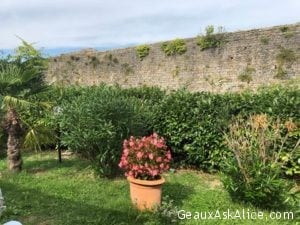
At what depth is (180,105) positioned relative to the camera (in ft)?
24.9

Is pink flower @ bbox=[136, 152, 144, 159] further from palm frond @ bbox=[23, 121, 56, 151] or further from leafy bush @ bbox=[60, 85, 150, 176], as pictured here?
palm frond @ bbox=[23, 121, 56, 151]

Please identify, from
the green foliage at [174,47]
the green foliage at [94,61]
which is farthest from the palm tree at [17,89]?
the green foliage at [94,61]

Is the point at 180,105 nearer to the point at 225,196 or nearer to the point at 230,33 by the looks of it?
the point at 225,196

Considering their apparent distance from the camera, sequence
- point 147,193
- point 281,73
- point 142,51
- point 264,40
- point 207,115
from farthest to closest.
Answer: point 142,51, point 264,40, point 281,73, point 207,115, point 147,193

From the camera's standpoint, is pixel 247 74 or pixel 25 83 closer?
pixel 25 83

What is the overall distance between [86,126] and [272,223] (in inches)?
132

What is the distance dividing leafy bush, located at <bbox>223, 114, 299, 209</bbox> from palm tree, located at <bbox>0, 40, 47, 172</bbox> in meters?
3.62

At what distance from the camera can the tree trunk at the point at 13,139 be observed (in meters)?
7.17

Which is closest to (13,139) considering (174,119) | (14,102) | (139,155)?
(14,102)

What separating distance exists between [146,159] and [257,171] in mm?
1410

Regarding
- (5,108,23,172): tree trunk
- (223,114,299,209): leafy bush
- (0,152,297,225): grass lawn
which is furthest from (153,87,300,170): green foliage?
(5,108,23,172): tree trunk

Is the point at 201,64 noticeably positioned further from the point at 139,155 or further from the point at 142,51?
the point at 139,155

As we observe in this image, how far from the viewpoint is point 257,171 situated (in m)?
5.10

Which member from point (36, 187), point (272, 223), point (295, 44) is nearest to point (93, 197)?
point (36, 187)
